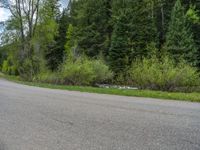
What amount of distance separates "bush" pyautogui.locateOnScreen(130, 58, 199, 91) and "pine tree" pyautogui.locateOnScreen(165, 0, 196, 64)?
12.4 meters

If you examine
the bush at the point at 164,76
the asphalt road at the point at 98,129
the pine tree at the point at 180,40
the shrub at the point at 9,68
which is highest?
the pine tree at the point at 180,40

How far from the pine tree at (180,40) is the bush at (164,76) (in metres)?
12.4

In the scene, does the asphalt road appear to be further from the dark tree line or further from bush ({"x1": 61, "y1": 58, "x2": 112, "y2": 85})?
the dark tree line

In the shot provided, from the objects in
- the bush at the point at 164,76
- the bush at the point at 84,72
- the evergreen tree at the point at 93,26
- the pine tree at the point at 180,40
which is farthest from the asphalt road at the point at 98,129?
the evergreen tree at the point at 93,26

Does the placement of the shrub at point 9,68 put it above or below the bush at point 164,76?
above

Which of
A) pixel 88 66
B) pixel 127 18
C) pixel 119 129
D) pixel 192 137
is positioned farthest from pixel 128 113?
pixel 127 18

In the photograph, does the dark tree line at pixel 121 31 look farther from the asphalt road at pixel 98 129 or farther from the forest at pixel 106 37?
the asphalt road at pixel 98 129

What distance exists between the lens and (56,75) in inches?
937

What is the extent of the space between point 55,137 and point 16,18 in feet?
93.8

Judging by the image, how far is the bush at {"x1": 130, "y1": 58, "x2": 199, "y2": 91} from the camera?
16.6 meters

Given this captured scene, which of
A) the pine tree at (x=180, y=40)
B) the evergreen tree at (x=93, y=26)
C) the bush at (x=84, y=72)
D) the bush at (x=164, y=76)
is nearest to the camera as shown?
the bush at (x=164, y=76)

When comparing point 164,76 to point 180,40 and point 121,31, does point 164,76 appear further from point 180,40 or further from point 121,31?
point 121,31

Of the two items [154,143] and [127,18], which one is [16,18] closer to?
[127,18]

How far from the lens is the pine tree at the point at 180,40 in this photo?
3023 cm
